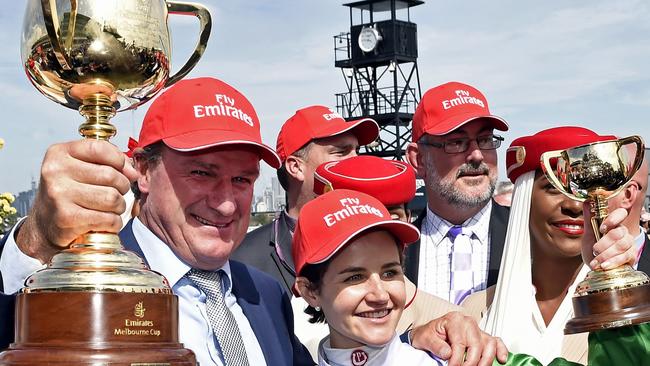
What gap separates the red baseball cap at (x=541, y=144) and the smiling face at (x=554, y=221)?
8 centimetres

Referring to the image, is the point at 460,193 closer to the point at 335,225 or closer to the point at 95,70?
the point at 335,225

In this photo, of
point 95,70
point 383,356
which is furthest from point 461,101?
point 95,70

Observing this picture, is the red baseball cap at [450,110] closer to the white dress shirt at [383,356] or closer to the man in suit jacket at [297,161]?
the man in suit jacket at [297,161]

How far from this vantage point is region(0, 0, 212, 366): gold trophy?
2.25m

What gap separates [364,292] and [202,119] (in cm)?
89

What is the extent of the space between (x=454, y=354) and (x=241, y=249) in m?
2.67

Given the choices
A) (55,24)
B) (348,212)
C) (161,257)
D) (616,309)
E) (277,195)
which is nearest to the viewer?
(55,24)

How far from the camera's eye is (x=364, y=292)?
3.69m

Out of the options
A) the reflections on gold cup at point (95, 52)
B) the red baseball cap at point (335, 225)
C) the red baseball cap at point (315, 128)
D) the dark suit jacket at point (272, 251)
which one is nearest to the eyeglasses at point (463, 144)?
the red baseball cap at point (315, 128)

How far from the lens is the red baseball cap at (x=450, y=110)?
19.1 feet

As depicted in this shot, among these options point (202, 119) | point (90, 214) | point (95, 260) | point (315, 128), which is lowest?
point (95, 260)

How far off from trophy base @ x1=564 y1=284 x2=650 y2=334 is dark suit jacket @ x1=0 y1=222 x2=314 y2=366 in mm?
1038

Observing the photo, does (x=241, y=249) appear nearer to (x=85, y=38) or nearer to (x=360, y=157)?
(x=360, y=157)

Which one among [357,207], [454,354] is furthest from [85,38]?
[454,354]
